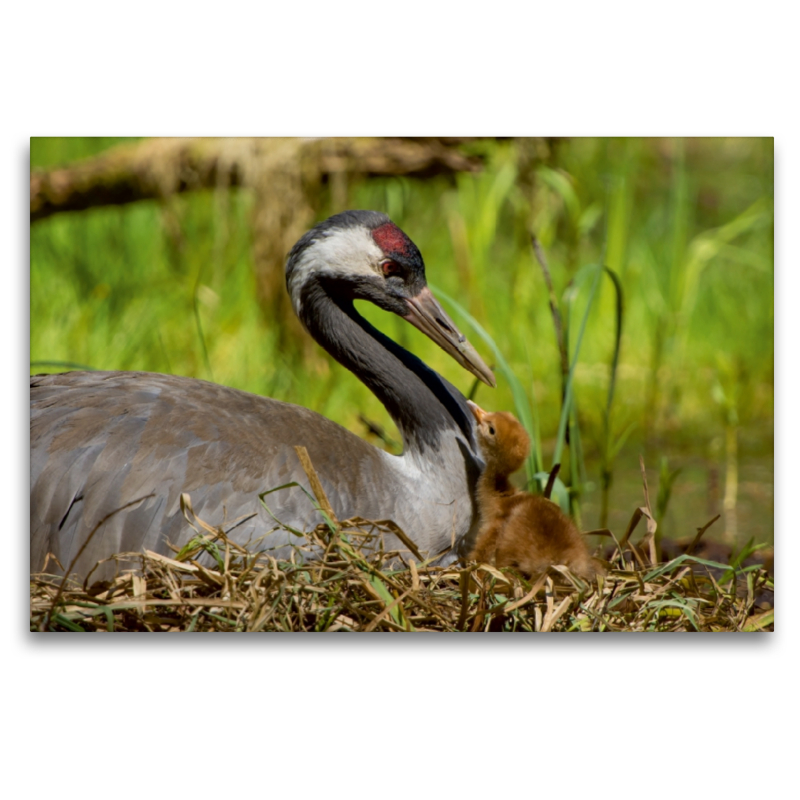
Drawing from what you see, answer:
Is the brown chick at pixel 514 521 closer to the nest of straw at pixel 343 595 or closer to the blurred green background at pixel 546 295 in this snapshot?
the nest of straw at pixel 343 595

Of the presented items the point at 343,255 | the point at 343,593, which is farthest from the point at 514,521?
the point at 343,255

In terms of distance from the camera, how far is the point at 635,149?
9.49 feet

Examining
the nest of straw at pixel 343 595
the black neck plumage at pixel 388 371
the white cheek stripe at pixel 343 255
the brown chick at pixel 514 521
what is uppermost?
the white cheek stripe at pixel 343 255

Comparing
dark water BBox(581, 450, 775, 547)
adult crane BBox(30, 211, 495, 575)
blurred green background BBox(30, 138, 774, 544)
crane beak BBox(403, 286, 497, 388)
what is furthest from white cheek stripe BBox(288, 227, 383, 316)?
dark water BBox(581, 450, 775, 547)

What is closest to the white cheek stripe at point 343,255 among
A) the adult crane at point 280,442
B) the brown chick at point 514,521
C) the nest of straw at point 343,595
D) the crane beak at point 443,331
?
the adult crane at point 280,442

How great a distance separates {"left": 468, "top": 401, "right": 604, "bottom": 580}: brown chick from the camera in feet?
8.40

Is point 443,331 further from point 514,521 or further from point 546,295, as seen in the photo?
point 546,295

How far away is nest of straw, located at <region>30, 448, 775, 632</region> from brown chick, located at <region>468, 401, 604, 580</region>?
5 cm

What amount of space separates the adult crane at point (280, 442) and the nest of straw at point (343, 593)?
8 cm

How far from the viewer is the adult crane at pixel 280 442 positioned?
2.59 meters

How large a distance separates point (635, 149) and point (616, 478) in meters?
1.04
